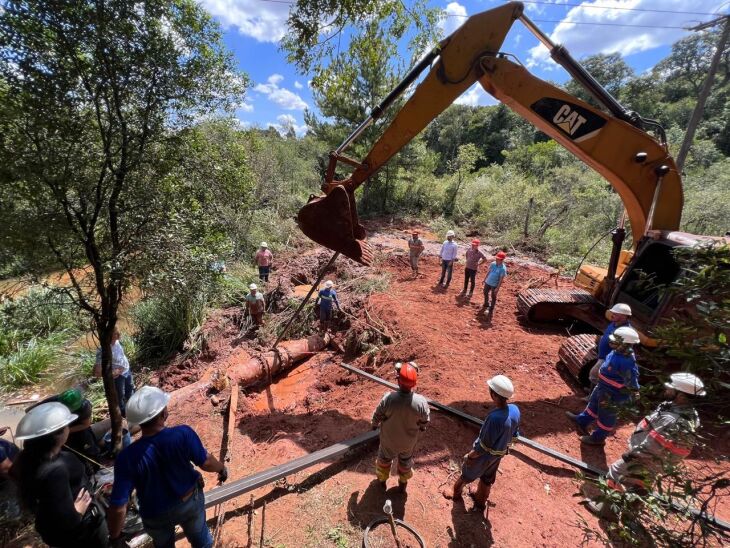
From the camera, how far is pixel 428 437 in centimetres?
455

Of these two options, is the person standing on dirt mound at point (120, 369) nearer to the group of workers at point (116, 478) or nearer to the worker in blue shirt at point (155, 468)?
the group of workers at point (116, 478)

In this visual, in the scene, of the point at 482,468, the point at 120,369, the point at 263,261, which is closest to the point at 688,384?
the point at 482,468

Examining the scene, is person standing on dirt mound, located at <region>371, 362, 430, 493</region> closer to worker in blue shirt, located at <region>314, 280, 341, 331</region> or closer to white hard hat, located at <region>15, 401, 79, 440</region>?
white hard hat, located at <region>15, 401, 79, 440</region>

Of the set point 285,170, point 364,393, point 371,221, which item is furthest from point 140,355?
point 285,170

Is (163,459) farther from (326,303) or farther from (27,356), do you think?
(27,356)

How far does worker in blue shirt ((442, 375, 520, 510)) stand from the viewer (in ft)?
10.2

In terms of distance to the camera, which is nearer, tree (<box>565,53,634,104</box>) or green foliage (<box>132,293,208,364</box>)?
green foliage (<box>132,293,208,364</box>)

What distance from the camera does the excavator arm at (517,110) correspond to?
15.2 feet

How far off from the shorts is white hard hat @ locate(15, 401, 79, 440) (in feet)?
10.7

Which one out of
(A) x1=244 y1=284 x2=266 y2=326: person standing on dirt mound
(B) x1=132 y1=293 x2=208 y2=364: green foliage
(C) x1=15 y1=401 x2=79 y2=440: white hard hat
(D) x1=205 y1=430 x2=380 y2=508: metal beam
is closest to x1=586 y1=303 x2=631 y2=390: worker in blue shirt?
(D) x1=205 y1=430 x2=380 y2=508: metal beam

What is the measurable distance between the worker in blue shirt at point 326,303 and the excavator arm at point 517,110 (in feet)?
10.3

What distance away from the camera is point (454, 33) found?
4.64m

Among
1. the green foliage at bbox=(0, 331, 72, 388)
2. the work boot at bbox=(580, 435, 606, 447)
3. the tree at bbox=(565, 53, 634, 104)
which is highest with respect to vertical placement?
the tree at bbox=(565, 53, 634, 104)

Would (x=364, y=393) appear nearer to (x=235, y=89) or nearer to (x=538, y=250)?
(x=235, y=89)
